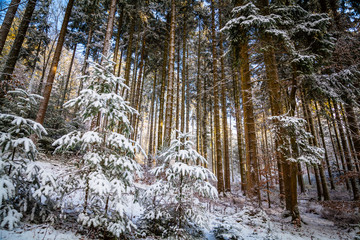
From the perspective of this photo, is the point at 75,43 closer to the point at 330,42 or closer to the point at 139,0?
the point at 139,0

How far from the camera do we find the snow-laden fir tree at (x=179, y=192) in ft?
13.8

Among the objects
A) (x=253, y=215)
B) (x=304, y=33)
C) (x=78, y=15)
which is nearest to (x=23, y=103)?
(x=253, y=215)

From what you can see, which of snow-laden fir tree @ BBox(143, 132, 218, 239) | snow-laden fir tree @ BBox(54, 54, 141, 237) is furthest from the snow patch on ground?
snow-laden fir tree @ BBox(143, 132, 218, 239)

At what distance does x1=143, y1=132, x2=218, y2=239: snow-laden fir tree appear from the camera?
13.8 ft

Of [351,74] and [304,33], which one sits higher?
[304,33]

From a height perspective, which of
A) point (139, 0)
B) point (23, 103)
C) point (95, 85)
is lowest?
point (23, 103)

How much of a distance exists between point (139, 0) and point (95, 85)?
1042 cm

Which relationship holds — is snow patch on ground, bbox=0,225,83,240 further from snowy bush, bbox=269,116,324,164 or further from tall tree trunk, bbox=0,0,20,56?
tall tree trunk, bbox=0,0,20,56

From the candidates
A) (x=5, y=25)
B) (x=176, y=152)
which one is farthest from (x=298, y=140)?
(x=5, y=25)

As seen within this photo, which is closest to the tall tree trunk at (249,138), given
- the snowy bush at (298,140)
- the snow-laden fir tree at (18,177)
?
the snowy bush at (298,140)

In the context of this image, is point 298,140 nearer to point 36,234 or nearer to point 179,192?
point 179,192

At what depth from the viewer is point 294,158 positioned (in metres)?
6.70

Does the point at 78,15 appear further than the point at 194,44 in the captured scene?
No

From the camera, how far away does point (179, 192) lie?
452cm
